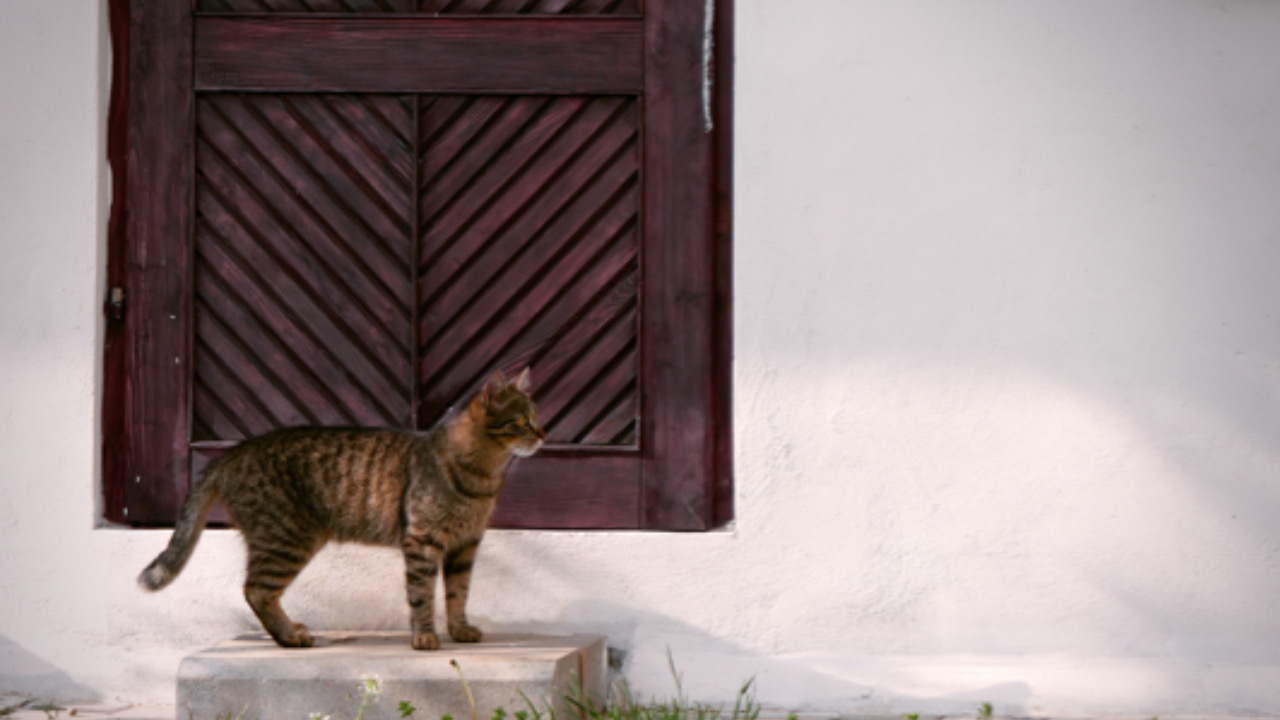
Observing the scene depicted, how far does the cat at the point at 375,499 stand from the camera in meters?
3.77

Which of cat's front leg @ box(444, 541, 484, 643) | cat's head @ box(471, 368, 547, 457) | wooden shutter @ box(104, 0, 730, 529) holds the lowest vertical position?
cat's front leg @ box(444, 541, 484, 643)

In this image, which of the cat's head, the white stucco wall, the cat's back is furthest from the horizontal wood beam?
the cat's back

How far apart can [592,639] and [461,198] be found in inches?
Answer: 61.0

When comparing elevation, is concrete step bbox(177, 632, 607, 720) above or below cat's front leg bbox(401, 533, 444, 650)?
below

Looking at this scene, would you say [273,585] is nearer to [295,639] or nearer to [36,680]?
[295,639]

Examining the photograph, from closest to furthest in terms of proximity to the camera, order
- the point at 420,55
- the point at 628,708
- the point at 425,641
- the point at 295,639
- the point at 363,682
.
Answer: the point at 363,682, the point at 425,641, the point at 295,639, the point at 628,708, the point at 420,55

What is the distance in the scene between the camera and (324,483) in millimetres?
3877

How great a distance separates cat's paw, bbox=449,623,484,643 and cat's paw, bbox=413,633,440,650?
5.8 inches

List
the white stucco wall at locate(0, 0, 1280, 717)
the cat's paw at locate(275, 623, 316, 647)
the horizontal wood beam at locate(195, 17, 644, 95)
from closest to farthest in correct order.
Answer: the cat's paw at locate(275, 623, 316, 647) < the white stucco wall at locate(0, 0, 1280, 717) < the horizontal wood beam at locate(195, 17, 644, 95)

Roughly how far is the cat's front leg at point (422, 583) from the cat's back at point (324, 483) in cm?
12

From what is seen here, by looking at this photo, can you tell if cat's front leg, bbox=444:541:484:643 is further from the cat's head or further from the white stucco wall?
the cat's head

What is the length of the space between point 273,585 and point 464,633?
0.60 meters

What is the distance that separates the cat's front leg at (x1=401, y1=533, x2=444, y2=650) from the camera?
3.74 metres

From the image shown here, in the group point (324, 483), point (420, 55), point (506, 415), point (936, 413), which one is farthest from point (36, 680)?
point (936, 413)
